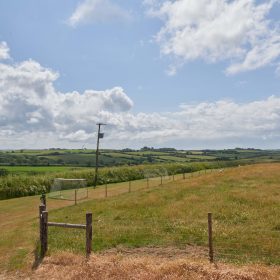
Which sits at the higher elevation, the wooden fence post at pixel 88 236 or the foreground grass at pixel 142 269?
the wooden fence post at pixel 88 236

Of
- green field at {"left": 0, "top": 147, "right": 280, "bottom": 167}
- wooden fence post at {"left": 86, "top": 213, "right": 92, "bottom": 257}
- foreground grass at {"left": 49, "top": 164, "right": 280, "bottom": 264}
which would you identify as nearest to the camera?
wooden fence post at {"left": 86, "top": 213, "right": 92, "bottom": 257}

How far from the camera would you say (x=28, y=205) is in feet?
131

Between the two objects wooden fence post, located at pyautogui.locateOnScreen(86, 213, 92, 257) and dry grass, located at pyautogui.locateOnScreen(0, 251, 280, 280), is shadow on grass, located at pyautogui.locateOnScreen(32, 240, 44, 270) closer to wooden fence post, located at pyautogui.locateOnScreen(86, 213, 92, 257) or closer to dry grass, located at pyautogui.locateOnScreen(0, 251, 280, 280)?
dry grass, located at pyautogui.locateOnScreen(0, 251, 280, 280)

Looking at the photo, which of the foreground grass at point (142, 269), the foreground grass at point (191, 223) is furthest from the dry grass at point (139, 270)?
the foreground grass at point (191, 223)

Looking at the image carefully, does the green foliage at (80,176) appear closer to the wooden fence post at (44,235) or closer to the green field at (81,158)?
the green field at (81,158)

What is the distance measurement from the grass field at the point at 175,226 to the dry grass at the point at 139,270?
150 cm

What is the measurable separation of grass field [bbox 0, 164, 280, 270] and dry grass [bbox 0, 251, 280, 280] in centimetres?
150

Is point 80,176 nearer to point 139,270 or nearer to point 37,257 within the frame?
point 37,257

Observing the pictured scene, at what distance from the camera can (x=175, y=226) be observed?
68.5 feet

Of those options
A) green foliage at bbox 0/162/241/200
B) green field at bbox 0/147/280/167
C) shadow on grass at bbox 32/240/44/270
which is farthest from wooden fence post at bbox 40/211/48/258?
green field at bbox 0/147/280/167

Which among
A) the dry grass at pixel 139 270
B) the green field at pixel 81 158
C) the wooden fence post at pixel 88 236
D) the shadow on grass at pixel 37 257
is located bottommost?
the shadow on grass at pixel 37 257

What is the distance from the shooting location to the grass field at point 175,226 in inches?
656

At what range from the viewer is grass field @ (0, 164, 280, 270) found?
16656 mm

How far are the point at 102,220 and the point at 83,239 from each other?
5.63m
